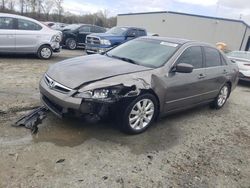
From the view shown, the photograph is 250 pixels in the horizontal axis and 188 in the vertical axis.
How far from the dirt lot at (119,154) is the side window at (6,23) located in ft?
16.0

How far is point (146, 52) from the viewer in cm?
537

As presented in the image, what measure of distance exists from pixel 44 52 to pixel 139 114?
7.59 meters

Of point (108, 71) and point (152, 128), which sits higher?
point (108, 71)

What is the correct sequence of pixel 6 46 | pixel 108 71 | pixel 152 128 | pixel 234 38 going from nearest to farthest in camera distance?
pixel 108 71 → pixel 152 128 → pixel 6 46 → pixel 234 38

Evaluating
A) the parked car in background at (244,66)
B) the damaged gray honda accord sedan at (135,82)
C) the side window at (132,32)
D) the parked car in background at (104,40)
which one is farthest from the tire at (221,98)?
the side window at (132,32)

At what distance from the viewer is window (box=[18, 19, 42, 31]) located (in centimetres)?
1012

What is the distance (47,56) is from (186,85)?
24.5ft

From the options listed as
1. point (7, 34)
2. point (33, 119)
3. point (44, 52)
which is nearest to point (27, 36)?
point (7, 34)

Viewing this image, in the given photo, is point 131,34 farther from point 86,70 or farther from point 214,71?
point 86,70

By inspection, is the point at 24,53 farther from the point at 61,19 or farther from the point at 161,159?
the point at 61,19

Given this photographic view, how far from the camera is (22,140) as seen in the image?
4.02 m

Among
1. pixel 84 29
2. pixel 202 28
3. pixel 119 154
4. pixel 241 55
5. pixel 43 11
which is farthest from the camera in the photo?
pixel 43 11

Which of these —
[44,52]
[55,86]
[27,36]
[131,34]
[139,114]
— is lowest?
[44,52]

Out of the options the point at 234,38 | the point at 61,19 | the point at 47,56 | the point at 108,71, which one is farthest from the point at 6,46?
the point at 61,19
